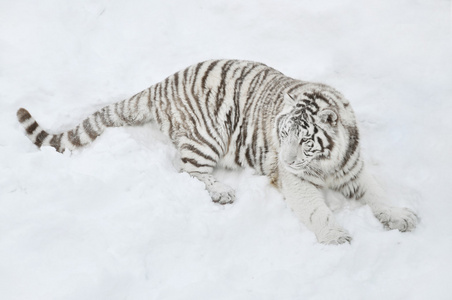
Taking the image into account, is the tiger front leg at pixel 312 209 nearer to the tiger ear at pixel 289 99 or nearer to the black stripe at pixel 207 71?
the tiger ear at pixel 289 99

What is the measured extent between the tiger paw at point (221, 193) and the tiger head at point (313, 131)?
566 millimetres

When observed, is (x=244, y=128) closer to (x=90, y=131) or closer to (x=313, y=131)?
(x=313, y=131)

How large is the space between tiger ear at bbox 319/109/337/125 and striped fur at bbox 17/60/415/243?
146mm

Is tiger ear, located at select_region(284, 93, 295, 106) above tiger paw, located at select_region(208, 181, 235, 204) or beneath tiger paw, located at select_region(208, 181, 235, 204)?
above

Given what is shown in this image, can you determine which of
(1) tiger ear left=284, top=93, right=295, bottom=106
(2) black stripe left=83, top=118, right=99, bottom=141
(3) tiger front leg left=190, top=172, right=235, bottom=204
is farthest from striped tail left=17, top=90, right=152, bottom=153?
(1) tiger ear left=284, top=93, right=295, bottom=106

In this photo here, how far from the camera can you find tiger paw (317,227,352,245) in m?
3.61

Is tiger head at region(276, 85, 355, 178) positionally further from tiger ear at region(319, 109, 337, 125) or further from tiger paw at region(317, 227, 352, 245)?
tiger paw at region(317, 227, 352, 245)

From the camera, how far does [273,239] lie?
3.73 m

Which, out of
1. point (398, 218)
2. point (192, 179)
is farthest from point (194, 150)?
point (398, 218)

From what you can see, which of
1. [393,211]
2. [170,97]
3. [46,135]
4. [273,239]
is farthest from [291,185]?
[46,135]

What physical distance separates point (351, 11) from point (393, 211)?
300 cm

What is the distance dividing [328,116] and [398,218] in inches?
39.7

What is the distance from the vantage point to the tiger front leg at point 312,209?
12.0 ft

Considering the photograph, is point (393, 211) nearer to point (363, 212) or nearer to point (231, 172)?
point (363, 212)
